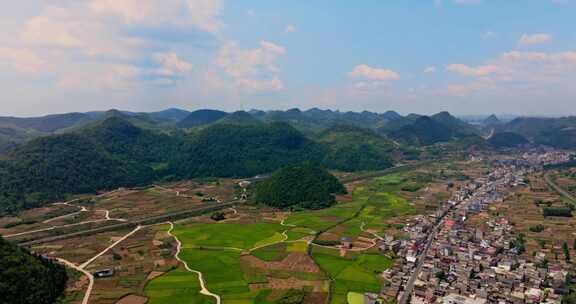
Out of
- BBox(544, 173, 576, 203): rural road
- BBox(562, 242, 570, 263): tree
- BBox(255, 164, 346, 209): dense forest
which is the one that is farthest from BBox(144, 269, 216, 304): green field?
BBox(544, 173, 576, 203): rural road

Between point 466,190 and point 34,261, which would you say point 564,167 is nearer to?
point 466,190

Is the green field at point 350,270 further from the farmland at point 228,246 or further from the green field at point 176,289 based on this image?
the green field at point 176,289

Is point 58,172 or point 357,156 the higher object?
point 58,172

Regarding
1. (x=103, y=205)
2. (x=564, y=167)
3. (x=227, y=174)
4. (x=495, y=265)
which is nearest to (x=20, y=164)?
(x=103, y=205)

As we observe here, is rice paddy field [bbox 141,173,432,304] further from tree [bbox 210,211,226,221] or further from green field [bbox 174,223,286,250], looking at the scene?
tree [bbox 210,211,226,221]

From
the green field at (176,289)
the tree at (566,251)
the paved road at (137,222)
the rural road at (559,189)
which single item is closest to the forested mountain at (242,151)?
the paved road at (137,222)

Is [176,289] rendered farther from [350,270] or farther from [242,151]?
[242,151]

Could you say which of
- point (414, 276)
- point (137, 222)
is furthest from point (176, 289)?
point (137, 222)
